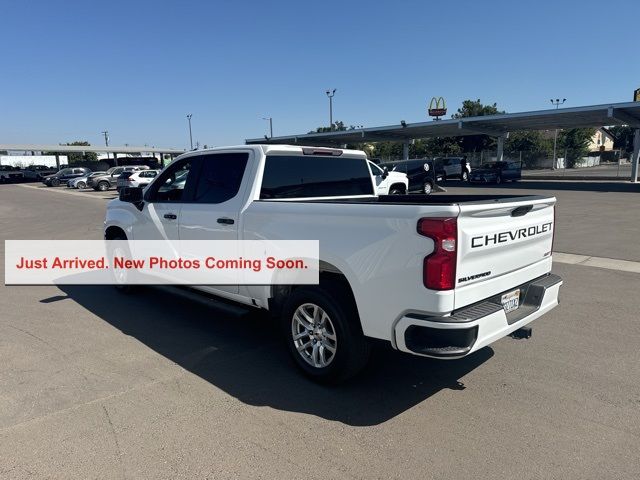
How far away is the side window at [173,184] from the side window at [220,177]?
296 millimetres

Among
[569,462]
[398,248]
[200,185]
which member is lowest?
[569,462]

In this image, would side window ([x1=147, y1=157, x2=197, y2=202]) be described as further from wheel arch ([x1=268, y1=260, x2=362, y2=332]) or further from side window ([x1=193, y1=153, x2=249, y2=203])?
wheel arch ([x1=268, y1=260, x2=362, y2=332])

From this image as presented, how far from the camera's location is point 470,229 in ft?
9.71

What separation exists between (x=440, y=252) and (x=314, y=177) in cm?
212

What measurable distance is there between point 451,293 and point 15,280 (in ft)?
25.1

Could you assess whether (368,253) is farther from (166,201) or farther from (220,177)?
(166,201)

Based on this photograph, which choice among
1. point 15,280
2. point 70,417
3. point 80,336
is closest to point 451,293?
point 70,417

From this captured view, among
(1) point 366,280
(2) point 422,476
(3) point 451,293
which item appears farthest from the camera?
(1) point 366,280

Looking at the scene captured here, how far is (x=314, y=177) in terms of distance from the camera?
469 cm

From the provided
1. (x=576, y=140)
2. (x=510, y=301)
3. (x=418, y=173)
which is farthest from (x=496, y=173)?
(x=576, y=140)

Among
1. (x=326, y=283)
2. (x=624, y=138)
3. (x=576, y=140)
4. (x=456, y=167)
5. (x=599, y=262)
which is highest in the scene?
(x=624, y=138)

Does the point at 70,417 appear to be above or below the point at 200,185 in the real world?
below

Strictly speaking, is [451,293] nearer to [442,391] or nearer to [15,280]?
[442,391]

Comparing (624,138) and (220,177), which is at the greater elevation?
(624,138)
